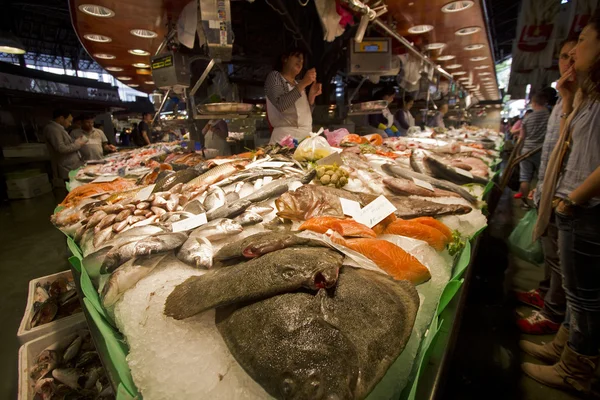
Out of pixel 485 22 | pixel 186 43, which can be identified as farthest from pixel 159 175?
pixel 485 22

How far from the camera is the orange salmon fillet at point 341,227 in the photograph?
1.62 metres

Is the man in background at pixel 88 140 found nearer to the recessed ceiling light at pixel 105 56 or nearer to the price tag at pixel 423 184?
the recessed ceiling light at pixel 105 56

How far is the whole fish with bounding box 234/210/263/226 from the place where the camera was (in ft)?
6.15

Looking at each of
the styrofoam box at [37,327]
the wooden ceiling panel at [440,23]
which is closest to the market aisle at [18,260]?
the styrofoam box at [37,327]

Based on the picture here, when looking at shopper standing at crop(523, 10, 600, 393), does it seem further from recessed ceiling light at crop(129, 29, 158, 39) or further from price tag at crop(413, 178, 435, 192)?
→ recessed ceiling light at crop(129, 29, 158, 39)

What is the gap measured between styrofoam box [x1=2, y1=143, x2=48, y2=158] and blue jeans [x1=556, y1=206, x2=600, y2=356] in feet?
46.1

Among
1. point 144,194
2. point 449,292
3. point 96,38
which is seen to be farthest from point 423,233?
point 96,38

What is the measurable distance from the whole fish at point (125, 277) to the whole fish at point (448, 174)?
274 cm

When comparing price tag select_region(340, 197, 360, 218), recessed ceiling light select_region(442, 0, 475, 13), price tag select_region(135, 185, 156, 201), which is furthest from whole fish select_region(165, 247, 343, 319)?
recessed ceiling light select_region(442, 0, 475, 13)

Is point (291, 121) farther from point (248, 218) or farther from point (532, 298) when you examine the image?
point (532, 298)

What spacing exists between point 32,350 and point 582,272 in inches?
154

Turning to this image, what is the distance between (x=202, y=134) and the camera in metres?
5.77

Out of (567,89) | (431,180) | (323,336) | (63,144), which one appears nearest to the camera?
(323,336)

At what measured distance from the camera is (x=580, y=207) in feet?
6.42
